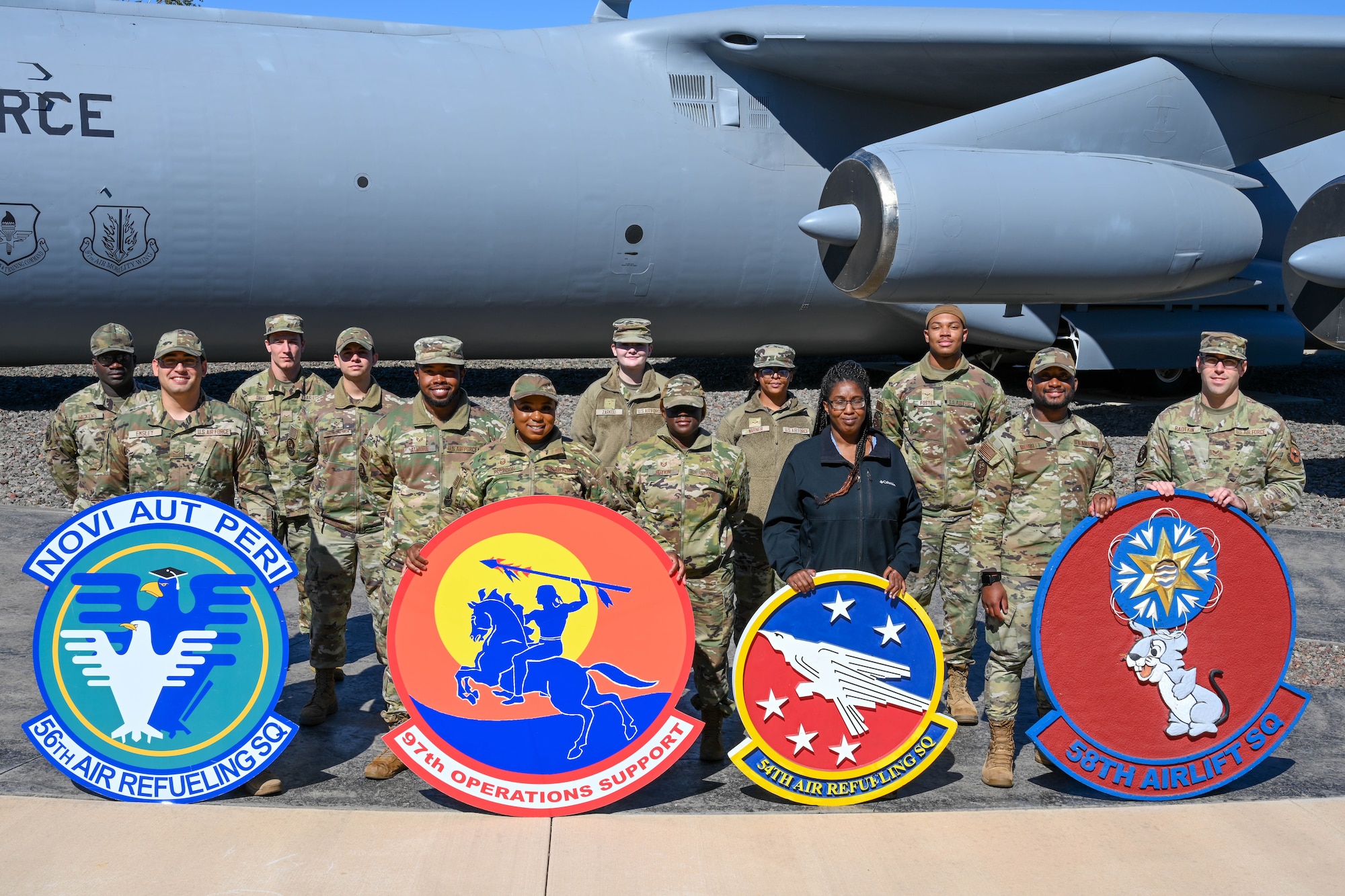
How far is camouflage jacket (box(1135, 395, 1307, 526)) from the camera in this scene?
18.0 ft

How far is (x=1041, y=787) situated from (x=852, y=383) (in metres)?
1.96

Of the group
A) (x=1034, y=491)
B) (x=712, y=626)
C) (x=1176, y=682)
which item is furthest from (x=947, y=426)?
(x=712, y=626)

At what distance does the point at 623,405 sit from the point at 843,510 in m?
1.97

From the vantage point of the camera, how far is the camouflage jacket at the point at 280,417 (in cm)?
679

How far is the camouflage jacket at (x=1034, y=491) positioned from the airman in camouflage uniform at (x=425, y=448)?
2320mm

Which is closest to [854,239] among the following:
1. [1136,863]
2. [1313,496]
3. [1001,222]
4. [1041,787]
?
[1001,222]

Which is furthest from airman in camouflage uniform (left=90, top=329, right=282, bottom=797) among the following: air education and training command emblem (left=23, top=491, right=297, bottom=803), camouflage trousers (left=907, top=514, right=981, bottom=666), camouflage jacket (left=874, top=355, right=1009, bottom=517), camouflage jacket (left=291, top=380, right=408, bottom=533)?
camouflage trousers (left=907, top=514, right=981, bottom=666)

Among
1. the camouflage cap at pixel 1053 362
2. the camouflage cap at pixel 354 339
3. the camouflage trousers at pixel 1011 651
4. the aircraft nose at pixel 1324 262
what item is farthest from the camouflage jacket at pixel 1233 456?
the aircraft nose at pixel 1324 262

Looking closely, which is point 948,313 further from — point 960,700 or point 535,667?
point 535,667

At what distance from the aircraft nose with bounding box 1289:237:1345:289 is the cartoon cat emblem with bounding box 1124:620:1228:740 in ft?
22.3

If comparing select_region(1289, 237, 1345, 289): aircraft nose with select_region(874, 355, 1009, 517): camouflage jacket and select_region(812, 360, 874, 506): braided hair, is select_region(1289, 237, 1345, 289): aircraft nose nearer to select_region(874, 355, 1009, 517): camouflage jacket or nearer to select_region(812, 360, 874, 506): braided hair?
select_region(874, 355, 1009, 517): camouflage jacket

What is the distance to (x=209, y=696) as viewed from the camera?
475 centimetres

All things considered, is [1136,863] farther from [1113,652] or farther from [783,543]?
[783,543]

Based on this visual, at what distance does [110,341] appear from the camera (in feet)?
22.3
